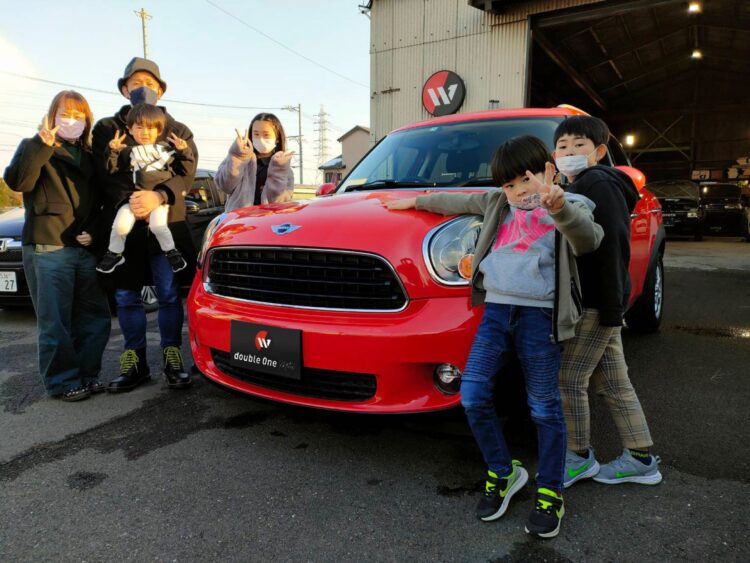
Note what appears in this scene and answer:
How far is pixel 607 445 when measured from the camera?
2.37 m

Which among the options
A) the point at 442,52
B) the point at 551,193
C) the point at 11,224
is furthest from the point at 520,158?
the point at 442,52

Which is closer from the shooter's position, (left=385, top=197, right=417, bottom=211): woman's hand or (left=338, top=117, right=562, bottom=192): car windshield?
(left=385, top=197, right=417, bottom=211): woman's hand

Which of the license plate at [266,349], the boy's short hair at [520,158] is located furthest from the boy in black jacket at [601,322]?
the license plate at [266,349]

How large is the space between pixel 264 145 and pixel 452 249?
76.7 inches

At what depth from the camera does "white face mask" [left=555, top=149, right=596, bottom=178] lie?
198 cm

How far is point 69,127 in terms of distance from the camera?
2.88 m

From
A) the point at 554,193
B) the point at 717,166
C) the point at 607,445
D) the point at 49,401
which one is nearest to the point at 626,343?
the point at 607,445

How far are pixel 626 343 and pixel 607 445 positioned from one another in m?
1.92

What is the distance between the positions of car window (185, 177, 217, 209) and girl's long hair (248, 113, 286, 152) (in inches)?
113

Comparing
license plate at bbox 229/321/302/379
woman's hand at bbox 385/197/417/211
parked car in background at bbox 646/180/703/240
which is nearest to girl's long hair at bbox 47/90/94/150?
license plate at bbox 229/321/302/379

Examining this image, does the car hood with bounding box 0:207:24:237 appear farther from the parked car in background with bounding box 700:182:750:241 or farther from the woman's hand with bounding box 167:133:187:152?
the parked car in background with bounding box 700:182:750:241

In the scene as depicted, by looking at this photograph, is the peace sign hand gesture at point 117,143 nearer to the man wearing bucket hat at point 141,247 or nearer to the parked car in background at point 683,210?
the man wearing bucket hat at point 141,247

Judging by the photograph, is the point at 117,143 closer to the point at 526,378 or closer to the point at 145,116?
the point at 145,116

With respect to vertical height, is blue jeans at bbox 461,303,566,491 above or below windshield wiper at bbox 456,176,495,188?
below
